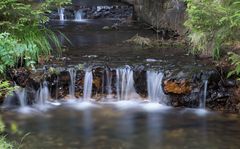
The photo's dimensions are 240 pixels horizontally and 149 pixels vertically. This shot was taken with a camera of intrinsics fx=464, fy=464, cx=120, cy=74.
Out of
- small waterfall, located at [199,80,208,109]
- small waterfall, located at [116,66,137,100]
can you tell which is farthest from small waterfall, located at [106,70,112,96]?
small waterfall, located at [199,80,208,109]

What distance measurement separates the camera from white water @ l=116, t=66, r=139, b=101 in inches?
378

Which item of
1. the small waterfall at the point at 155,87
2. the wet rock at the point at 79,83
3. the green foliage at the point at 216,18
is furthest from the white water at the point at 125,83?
the green foliage at the point at 216,18

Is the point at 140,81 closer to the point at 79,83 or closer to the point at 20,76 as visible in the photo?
the point at 79,83

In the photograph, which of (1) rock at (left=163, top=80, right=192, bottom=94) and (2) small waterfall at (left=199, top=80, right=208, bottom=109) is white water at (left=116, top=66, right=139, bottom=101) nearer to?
(1) rock at (left=163, top=80, right=192, bottom=94)

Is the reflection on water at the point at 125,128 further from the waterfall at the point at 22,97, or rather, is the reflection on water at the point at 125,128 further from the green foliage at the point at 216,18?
the green foliage at the point at 216,18

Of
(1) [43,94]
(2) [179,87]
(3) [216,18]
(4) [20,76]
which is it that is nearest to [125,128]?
(2) [179,87]

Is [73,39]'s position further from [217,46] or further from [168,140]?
[168,140]

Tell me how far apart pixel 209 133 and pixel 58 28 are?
323 inches

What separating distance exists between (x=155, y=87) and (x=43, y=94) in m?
2.27

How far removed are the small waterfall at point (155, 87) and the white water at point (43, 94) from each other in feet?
6.83

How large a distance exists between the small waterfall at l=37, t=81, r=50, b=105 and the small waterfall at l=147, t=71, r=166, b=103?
81.9 inches

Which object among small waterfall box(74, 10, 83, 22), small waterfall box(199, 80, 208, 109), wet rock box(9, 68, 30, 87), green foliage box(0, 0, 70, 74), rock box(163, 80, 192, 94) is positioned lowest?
small waterfall box(199, 80, 208, 109)

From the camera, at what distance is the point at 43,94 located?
940 centimetres

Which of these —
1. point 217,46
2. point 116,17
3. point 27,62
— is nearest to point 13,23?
point 27,62
